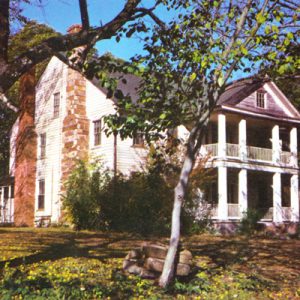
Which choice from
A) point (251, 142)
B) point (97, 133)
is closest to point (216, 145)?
point (251, 142)

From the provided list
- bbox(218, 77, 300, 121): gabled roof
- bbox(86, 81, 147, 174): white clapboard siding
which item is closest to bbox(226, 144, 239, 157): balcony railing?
bbox(218, 77, 300, 121): gabled roof

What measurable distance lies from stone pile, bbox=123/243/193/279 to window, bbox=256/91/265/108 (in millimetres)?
19636

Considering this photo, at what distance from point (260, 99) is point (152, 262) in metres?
20.5

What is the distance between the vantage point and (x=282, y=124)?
28.4m

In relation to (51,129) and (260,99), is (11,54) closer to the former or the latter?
(51,129)

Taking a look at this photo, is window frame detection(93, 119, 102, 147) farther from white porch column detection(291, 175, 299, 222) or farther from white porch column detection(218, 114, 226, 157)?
white porch column detection(291, 175, 299, 222)

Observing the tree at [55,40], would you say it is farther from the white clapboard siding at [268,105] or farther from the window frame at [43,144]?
the window frame at [43,144]

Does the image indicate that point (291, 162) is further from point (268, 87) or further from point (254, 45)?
point (254, 45)

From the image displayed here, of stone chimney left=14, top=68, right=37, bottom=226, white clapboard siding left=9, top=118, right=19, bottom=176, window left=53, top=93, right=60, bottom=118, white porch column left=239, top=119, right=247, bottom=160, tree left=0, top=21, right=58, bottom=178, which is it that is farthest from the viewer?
white clapboard siding left=9, top=118, right=19, bottom=176

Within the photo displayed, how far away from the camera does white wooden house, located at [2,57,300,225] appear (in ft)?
83.5

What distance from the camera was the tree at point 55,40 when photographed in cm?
871

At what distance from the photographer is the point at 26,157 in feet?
101

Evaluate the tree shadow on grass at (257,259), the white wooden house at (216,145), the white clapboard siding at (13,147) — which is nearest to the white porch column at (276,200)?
the white wooden house at (216,145)

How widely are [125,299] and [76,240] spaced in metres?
7.84
